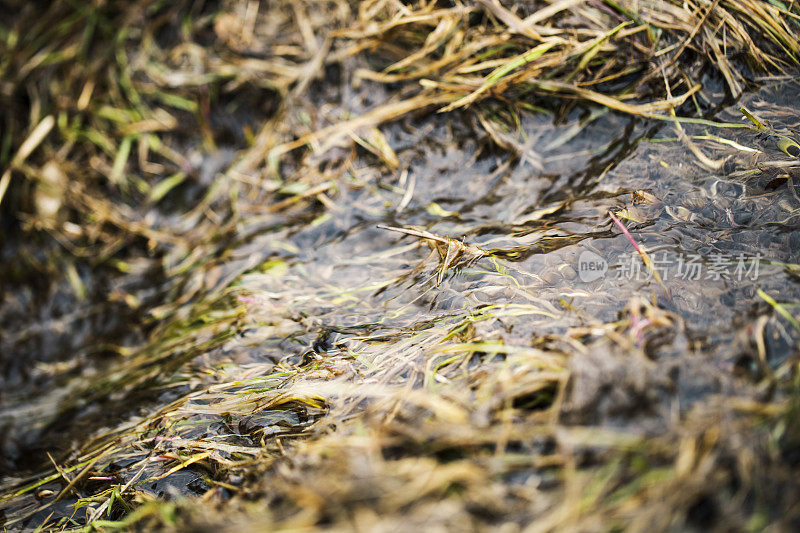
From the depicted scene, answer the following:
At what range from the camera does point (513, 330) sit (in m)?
1.16

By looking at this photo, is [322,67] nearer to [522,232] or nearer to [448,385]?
[522,232]

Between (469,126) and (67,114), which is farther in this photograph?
(67,114)

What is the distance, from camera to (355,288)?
→ 1.62 m

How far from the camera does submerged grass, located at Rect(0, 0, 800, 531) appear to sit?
779 mm

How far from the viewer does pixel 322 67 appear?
218 centimetres

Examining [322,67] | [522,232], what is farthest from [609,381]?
[322,67]

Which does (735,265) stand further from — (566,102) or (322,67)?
(322,67)

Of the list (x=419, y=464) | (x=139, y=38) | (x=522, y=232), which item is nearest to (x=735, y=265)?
(x=522, y=232)

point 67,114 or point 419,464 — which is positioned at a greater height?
point 67,114

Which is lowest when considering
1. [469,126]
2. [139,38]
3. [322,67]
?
[469,126]

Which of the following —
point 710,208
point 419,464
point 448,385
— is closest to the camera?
point 419,464

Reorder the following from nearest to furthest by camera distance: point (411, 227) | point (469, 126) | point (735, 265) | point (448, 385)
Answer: point (448, 385) < point (735, 265) < point (411, 227) < point (469, 126)

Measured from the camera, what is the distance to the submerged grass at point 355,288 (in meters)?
0.78

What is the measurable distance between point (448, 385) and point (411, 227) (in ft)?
2.58
